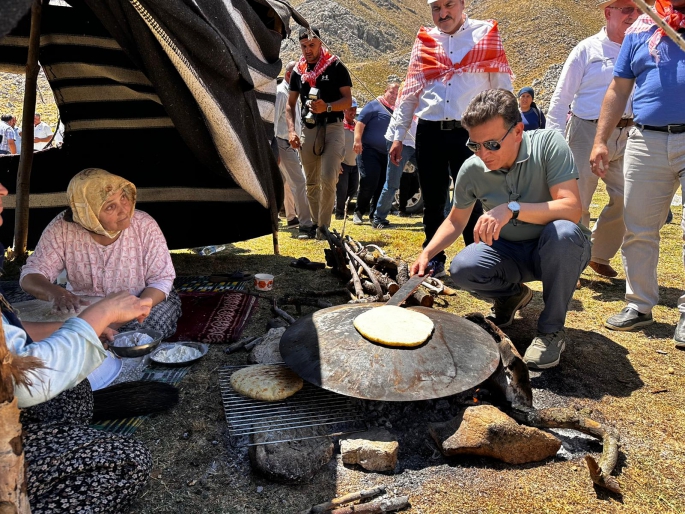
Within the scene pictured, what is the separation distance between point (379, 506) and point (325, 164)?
4.66 metres

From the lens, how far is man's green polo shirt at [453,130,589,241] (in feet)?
9.70

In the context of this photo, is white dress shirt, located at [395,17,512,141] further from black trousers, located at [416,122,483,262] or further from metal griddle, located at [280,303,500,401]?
metal griddle, located at [280,303,500,401]

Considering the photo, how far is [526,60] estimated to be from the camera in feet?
145

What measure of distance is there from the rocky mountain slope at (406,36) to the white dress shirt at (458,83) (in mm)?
20420

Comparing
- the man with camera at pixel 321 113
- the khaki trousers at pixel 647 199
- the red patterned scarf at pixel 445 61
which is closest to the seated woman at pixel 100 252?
the red patterned scarf at pixel 445 61

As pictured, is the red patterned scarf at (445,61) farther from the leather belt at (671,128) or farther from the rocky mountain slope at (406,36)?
the rocky mountain slope at (406,36)

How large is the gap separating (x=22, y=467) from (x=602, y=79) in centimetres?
482

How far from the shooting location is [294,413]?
2.41m

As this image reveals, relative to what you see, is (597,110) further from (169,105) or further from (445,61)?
(169,105)

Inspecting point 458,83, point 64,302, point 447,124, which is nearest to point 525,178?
point 447,124

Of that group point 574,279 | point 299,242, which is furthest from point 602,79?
point 299,242

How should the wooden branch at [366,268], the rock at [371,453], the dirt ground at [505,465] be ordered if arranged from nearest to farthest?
the dirt ground at [505,465]
the rock at [371,453]
the wooden branch at [366,268]

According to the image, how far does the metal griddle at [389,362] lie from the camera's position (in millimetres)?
2240

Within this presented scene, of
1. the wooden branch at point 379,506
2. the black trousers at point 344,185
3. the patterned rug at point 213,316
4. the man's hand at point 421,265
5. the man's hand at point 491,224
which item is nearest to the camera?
the wooden branch at point 379,506
